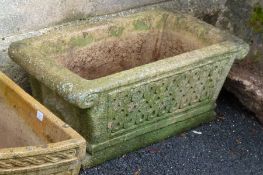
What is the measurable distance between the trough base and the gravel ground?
3cm

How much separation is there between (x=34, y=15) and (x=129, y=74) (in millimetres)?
841

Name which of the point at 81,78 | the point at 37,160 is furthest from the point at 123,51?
the point at 37,160

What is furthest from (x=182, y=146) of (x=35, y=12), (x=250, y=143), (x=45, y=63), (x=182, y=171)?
(x=35, y=12)

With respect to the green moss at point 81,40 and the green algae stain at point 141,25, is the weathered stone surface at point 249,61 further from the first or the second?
the green moss at point 81,40

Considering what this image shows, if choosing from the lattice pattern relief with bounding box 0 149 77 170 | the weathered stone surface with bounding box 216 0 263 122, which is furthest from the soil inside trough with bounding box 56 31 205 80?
the lattice pattern relief with bounding box 0 149 77 170

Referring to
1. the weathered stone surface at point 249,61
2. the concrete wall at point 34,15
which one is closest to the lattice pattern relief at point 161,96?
the weathered stone surface at point 249,61

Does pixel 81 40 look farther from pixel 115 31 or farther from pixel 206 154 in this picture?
pixel 206 154

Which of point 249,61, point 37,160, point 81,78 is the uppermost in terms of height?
point 81,78

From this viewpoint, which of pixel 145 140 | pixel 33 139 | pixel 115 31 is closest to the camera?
pixel 33 139

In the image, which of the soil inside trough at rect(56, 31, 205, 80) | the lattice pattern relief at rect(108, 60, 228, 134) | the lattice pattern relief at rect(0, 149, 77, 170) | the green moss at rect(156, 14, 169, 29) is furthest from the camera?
the green moss at rect(156, 14, 169, 29)

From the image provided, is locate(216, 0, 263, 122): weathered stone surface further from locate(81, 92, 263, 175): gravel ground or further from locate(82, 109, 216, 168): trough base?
locate(82, 109, 216, 168): trough base

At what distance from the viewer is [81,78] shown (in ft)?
8.85

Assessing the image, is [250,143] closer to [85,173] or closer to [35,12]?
[85,173]

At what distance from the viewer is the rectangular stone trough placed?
2752 mm
